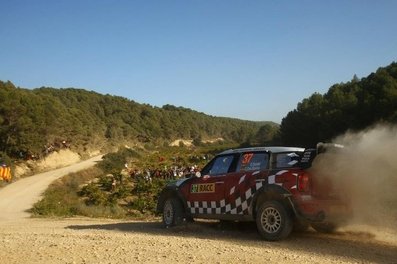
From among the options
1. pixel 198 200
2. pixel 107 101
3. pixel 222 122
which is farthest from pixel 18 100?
pixel 222 122

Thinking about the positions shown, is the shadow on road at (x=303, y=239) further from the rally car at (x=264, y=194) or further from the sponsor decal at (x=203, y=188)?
the sponsor decal at (x=203, y=188)

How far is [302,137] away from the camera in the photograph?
51062mm

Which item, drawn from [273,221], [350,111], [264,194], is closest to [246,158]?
[264,194]

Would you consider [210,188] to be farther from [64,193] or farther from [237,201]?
[64,193]

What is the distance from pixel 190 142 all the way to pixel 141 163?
59838mm

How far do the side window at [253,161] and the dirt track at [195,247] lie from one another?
4.41 feet

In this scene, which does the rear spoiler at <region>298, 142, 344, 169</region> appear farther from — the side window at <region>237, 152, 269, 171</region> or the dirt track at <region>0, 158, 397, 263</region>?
the dirt track at <region>0, 158, 397, 263</region>

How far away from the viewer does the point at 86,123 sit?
3046 inches

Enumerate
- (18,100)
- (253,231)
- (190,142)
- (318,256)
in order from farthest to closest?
(190,142)
(18,100)
(253,231)
(318,256)

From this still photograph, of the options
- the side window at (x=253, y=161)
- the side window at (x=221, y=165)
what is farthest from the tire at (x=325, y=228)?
the side window at (x=221, y=165)

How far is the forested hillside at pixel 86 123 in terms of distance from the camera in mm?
47875

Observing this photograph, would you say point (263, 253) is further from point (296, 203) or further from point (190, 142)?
point (190, 142)

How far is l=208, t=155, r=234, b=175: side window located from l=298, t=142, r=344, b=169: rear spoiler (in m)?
1.76

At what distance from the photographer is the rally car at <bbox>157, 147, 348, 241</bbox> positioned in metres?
8.41
